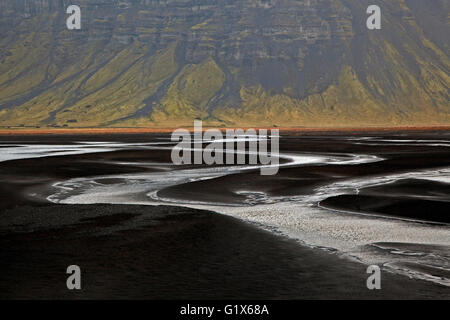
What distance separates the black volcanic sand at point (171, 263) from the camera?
40.6 ft

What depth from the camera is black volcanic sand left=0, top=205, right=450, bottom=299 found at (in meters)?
12.4

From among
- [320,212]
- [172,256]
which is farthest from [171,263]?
[320,212]

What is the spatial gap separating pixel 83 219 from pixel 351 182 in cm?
1740

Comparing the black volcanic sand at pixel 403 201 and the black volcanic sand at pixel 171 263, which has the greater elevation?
the black volcanic sand at pixel 171 263

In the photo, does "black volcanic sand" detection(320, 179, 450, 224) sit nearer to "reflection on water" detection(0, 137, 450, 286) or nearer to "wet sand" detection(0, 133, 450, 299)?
"wet sand" detection(0, 133, 450, 299)

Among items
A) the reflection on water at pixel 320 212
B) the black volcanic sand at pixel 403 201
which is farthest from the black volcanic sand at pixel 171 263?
the black volcanic sand at pixel 403 201

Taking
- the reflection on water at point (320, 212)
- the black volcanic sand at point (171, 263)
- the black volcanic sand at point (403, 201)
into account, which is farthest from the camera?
the black volcanic sand at point (403, 201)

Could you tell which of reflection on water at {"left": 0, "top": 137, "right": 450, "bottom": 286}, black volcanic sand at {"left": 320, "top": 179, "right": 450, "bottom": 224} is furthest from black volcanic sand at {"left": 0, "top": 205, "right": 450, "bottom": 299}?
black volcanic sand at {"left": 320, "top": 179, "right": 450, "bottom": 224}

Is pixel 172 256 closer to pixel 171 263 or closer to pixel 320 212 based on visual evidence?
pixel 171 263

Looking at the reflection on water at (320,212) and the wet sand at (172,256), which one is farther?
the reflection on water at (320,212)

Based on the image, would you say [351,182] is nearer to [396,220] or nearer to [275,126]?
[396,220]

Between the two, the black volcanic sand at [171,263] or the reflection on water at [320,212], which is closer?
the black volcanic sand at [171,263]

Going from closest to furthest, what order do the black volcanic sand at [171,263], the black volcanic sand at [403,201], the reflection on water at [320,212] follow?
the black volcanic sand at [171,263] < the reflection on water at [320,212] < the black volcanic sand at [403,201]

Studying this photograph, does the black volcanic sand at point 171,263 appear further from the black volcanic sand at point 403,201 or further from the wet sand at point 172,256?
the black volcanic sand at point 403,201
